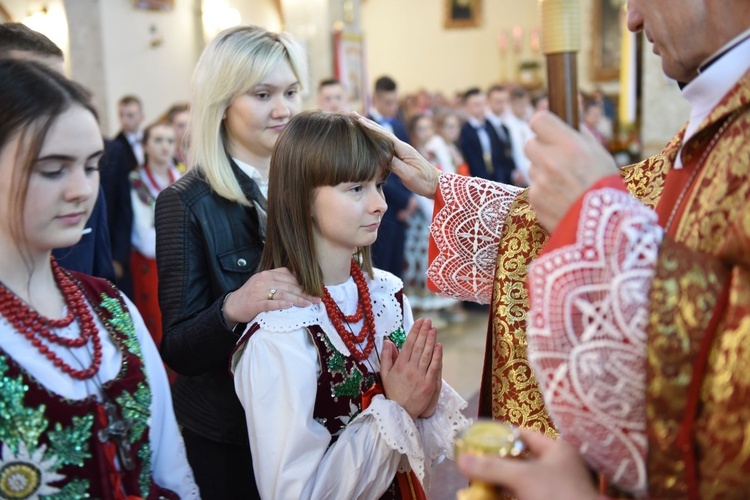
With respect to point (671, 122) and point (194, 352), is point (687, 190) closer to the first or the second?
point (194, 352)

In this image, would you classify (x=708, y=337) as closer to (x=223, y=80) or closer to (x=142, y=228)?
(x=223, y=80)

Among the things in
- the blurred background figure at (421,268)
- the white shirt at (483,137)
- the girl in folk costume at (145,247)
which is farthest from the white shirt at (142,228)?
the white shirt at (483,137)

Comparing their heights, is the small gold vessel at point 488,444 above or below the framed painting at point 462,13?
below

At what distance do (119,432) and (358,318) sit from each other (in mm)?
684

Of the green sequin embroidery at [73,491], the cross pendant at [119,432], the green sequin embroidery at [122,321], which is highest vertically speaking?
the green sequin embroidery at [122,321]

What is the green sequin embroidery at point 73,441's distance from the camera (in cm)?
132

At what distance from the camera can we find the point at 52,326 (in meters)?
1.40

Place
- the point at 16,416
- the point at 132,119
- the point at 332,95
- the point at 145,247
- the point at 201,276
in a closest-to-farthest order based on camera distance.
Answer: the point at 16,416 → the point at 201,276 → the point at 145,247 → the point at 332,95 → the point at 132,119

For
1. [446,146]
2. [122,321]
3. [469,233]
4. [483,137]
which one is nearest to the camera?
[122,321]

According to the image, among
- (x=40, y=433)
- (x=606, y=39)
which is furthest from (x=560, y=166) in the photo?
(x=606, y=39)

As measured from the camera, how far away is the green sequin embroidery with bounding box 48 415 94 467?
132cm

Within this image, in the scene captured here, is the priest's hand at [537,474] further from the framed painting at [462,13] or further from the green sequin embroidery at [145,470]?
the framed painting at [462,13]

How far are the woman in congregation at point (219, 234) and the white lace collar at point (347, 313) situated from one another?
12 centimetres

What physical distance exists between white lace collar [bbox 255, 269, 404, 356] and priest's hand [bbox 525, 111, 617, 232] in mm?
733
